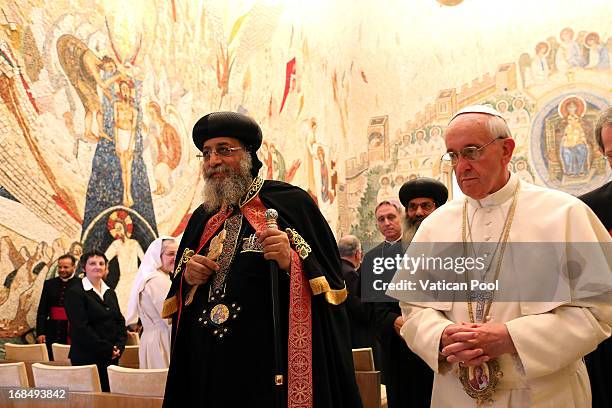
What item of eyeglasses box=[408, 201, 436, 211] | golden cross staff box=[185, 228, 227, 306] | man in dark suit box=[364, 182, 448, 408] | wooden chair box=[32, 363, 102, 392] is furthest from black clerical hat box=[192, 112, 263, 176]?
wooden chair box=[32, 363, 102, 392]

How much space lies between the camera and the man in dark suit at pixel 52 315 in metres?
8.48

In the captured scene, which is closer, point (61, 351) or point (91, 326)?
point (91, 326)

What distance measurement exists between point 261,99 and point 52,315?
7390 mm

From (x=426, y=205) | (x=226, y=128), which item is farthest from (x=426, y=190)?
(x=226, y=128)

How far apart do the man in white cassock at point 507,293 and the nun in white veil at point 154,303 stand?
4.17m

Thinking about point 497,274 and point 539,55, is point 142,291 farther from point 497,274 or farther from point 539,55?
point 539,55

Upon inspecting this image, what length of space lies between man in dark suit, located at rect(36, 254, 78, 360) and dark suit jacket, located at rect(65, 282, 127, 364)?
117 cm

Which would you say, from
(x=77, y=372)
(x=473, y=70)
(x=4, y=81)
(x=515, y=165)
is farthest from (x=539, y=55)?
(x=77, y=372)

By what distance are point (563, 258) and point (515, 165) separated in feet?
50.5

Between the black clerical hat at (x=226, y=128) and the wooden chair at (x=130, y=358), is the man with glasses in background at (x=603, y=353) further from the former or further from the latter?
the wooden chair at (x=130, y=358)

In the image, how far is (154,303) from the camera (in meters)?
6.68

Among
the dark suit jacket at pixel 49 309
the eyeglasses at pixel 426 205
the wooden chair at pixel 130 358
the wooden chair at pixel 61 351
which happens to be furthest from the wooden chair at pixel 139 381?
the dark suit jacket at pixel 49 309

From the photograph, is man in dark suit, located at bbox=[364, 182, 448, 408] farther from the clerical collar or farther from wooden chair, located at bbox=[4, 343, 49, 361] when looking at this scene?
wooden chair, located at bbox=[4, 343, 49, 361]

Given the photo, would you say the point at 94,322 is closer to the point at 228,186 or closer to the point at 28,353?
the point at 28,353
